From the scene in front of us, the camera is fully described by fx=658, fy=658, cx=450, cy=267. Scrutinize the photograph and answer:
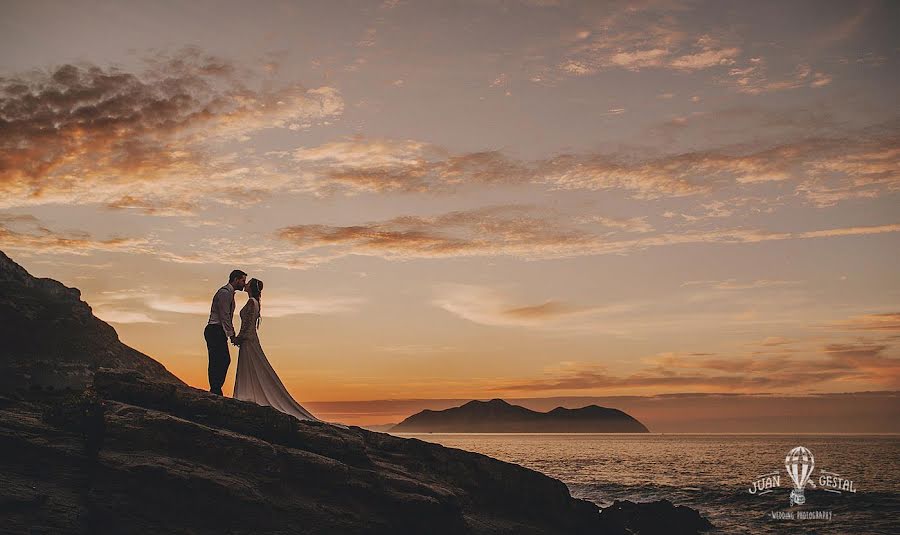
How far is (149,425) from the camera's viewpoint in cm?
1756

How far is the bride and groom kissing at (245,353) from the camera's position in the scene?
794 inches

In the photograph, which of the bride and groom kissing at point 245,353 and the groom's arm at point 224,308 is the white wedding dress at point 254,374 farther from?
the groom's arm at point 224,308

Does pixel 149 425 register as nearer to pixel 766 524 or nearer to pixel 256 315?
pixel 256 315

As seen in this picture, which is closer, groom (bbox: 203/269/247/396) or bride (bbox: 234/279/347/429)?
groom (bbox: 203/269/247/396)

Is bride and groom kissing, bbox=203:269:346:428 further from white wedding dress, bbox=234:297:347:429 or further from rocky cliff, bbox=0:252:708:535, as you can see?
rocky cliff, bbox=0:252:708:535

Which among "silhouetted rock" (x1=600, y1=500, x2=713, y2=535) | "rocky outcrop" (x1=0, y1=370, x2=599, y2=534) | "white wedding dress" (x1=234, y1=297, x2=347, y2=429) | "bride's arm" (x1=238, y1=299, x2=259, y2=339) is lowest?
"silhouetted rock" (x1=600, y1=500, x2=713, y2=535)

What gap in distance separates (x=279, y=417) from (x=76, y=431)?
533 centimetres

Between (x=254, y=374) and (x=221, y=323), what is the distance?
2.29 m

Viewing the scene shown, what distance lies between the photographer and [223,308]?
20125 mm

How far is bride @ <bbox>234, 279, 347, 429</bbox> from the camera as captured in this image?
21234 millimetres

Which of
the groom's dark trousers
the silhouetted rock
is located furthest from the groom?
the silhouetted rock

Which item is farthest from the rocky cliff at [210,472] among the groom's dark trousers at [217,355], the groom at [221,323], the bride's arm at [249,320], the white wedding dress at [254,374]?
the bride's arm at [249,320]

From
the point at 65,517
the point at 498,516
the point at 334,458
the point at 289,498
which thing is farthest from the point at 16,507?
the point at 498,516

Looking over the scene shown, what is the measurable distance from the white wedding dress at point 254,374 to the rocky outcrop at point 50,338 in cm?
8462
